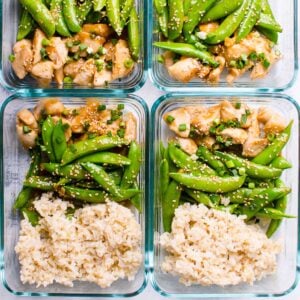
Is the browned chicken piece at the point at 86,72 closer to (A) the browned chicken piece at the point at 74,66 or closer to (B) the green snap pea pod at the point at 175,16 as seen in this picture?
(A) the browned chicken piece at the point at 74,66

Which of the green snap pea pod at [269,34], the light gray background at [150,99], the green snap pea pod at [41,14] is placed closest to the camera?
the green snap pea pod at [41,14]

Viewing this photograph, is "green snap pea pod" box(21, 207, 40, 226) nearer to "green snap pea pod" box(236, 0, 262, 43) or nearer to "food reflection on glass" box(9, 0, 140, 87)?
"food reflection on glass" box(9, 0, 140, 87)

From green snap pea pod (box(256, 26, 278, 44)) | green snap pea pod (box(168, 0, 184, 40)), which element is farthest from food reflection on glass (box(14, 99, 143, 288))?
green snap pea pod (box(256, 26, 278, 44))

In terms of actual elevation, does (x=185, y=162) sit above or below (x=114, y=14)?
below

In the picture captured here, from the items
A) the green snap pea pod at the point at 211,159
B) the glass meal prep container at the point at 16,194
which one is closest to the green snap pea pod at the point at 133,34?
the glass meal prep container at the point at 16,194

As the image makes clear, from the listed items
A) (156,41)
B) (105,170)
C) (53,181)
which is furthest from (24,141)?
(156,41)

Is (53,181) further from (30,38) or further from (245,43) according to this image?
(245,43)

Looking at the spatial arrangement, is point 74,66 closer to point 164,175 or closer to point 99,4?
point 99,4

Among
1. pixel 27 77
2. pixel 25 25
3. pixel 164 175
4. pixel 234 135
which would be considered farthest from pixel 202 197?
Result: pixel 25 25
